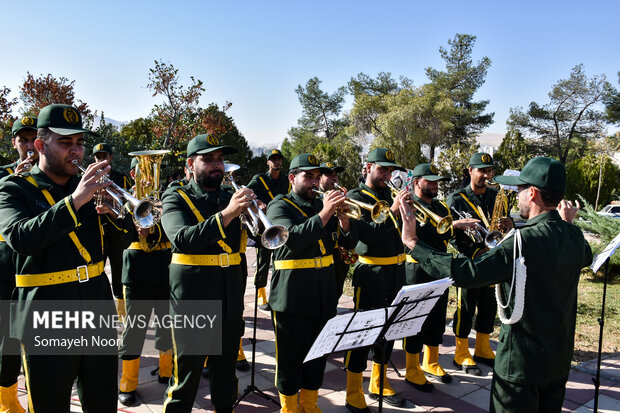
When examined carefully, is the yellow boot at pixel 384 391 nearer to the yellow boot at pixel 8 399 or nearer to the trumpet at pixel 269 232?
the trumpet at pixel 269 232

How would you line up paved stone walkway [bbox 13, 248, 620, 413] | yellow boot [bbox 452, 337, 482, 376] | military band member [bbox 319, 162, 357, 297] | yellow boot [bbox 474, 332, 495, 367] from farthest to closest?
military band member [bbox 319, 162, 357, 297], yellow boot [bbox 474, 332, 495, 367], yellow boot [bbox 452, 337, 482, 376], paved stone walkway [bbox 13, 248, 620, 413]

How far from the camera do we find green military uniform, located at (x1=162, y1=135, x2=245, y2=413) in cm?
353

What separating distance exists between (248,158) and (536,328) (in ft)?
128

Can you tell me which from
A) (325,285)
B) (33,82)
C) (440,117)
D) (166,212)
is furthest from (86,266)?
(440,117)

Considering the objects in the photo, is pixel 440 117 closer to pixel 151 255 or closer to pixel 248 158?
pixel 248 158

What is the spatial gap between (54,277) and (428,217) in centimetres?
385

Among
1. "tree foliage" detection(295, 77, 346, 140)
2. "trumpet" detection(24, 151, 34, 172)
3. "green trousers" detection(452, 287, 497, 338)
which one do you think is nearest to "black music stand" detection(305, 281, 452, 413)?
"green trousers" detection(452, 287, 497, 338)

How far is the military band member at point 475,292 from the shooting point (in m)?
5.80

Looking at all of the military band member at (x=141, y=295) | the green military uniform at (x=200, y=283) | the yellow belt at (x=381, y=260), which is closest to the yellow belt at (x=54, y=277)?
the green military uniform at (x=200, y=283)

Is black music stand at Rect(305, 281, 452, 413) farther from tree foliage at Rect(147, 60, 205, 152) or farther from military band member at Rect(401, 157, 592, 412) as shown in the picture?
tree foliage at Rect(147, 60, 205, 152)

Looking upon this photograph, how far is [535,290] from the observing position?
2.99m

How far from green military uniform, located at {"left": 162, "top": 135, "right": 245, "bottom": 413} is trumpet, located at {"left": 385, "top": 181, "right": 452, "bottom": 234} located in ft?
6.74

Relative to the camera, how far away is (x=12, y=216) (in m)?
2.90

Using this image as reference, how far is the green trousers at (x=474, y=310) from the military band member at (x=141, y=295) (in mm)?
3649
